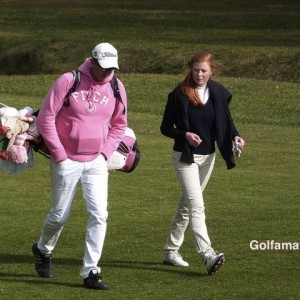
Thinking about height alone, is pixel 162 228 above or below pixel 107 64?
below

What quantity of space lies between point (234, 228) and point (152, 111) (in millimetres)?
13427

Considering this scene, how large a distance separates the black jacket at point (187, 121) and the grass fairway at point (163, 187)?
3.76ft

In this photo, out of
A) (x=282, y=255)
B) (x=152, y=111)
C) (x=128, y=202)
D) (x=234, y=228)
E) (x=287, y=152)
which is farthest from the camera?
(x=152, y=111)

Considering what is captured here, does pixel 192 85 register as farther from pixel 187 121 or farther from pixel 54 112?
pixel 54 112

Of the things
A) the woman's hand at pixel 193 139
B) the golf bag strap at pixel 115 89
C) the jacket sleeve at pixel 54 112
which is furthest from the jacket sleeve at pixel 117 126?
the woman's hand at pixel 193 139

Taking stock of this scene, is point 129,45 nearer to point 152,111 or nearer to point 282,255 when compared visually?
point 152,111

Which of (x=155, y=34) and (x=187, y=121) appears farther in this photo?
(x=155, y=34)

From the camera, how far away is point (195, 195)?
10430mm

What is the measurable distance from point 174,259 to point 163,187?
5.03 meters

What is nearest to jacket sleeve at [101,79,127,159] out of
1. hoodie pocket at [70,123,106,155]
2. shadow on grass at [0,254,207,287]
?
hoodie pocket at [70,123,106,155]

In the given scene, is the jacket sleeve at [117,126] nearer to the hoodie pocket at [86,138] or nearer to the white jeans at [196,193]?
the hoodie pocket at [86,138]

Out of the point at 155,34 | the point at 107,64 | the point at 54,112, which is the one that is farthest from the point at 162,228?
the point at 155,34

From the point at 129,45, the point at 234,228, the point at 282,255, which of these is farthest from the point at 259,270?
the point at 129,45

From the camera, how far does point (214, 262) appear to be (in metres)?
10.3
